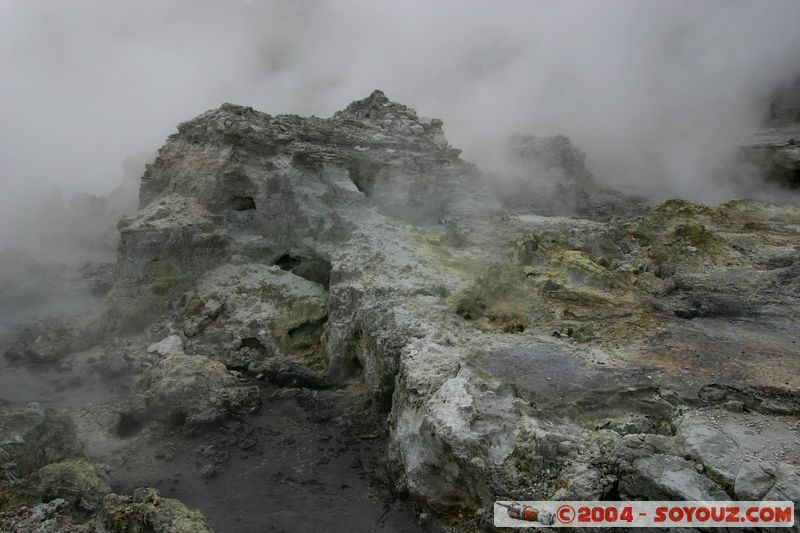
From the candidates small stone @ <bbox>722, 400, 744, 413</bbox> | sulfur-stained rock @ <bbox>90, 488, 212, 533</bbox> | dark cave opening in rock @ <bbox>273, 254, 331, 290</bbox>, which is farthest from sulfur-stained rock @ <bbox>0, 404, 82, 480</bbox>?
small stone @ <bbox>722, 400, 744, 413</bbox>

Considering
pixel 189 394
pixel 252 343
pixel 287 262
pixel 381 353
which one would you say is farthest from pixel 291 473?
pixel 287 262

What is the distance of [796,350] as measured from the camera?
326 inches

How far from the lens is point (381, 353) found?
33.6 ft

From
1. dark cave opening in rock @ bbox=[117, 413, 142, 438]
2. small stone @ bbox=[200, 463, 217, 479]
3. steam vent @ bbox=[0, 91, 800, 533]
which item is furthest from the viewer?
dark cave opening in rock @ bbox=[117, 413, 142, 438]

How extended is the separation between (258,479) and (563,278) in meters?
6.96

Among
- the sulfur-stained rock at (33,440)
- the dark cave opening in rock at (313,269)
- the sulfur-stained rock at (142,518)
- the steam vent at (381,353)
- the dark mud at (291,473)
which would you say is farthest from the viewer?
the dark cave opening in rock at (313,269)

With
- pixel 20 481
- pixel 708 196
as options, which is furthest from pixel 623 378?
pixel 708 196

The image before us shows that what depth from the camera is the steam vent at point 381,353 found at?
678cm

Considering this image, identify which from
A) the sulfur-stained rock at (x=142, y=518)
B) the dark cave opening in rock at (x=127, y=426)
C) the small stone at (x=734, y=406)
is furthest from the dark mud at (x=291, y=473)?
the small stone at (x=734, y=406)

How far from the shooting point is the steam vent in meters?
6.78

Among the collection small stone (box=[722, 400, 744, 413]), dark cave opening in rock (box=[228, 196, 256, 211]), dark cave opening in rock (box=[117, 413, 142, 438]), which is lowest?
dark cave opening in rock (box=[117, 413, 142, 438])

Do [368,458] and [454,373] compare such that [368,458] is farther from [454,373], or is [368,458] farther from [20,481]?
[20,481]

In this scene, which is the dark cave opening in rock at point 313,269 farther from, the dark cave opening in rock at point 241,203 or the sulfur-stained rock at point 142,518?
the sulfur-stained rock at point 142,518

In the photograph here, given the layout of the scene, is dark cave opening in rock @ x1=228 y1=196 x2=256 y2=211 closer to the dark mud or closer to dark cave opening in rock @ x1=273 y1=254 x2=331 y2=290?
dark cave opening in rock @ x1=273 y1=254 x2=331 y2=290
